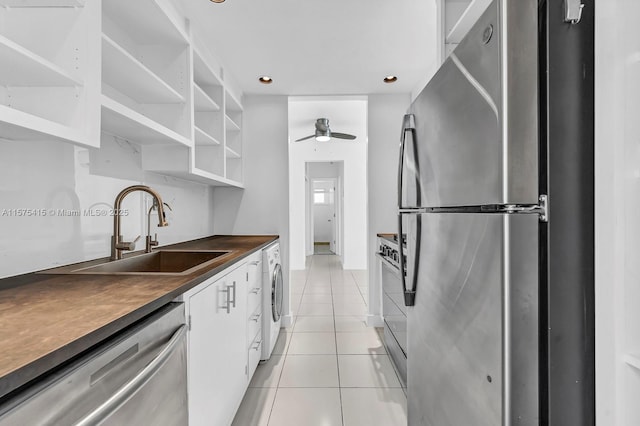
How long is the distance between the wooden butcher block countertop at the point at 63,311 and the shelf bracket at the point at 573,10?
1230 mm

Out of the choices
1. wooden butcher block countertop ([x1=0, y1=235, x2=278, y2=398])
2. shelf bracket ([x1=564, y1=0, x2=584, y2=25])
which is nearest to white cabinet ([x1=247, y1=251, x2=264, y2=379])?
wooden butcher block countertop ([x1=0, y1=235, x2=278, y2=398])

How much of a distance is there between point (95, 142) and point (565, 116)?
1.43 meters

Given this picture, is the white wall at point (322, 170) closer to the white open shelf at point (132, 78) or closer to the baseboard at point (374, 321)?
the baseboard at point (374, 321)

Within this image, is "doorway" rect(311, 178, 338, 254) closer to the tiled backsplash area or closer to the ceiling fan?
the ceiling fan

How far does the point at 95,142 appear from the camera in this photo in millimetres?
1163

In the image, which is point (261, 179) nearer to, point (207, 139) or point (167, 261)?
point (207, 139)

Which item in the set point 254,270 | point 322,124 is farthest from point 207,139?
point 322,124

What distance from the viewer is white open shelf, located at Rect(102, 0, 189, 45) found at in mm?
1631

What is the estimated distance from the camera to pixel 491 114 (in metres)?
0.82

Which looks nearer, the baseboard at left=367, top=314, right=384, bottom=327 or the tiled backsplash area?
the tiled backsplash area

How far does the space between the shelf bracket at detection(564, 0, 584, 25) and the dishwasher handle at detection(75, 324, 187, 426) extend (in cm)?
130

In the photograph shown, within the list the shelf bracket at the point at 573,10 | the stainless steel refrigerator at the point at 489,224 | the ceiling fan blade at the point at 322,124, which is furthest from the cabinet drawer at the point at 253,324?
the ceiling fan blade at the point at 322,124
